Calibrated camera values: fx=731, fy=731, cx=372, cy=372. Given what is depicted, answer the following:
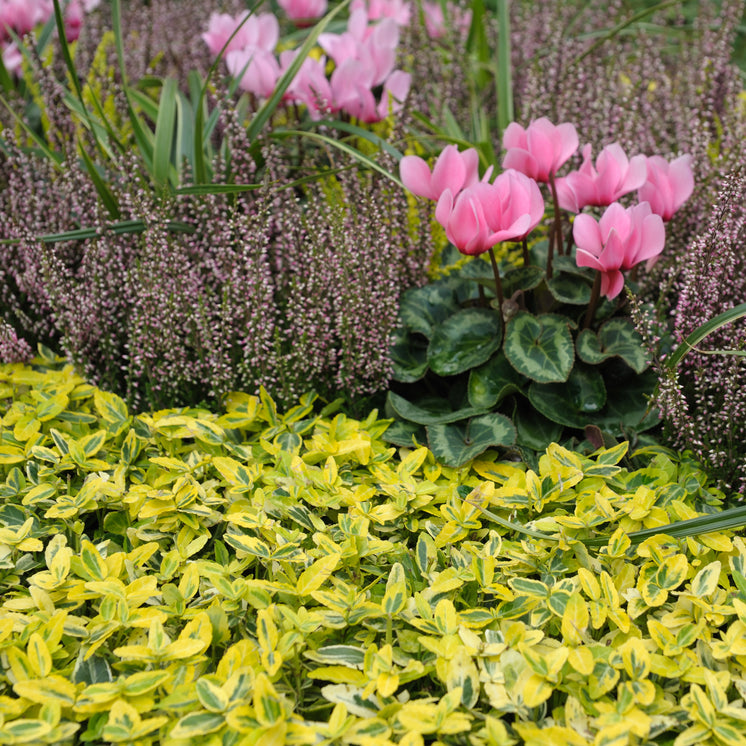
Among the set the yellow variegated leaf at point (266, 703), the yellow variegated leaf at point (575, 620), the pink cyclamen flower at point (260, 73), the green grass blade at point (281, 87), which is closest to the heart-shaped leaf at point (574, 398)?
the yellow variegated leaf at point (575, 620)

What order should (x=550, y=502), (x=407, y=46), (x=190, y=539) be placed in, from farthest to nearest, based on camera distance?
(x=407, y=46) → (x=550, y=502) → (x=190, y=539)

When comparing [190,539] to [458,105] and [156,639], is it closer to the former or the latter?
[156,639]

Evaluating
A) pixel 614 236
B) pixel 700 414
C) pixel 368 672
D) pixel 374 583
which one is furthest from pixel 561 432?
pixel 368 672

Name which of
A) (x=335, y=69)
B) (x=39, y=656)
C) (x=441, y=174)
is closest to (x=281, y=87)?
(x=335, y=69)

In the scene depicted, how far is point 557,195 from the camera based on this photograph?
2148 mm

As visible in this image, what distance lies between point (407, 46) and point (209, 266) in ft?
6.20

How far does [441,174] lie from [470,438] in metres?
0.73

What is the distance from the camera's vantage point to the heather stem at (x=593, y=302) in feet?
6.66

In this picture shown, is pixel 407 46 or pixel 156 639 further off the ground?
pixel 407 46

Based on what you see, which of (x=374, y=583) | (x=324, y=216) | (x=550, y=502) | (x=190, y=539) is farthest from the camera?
(x=324, y=216)

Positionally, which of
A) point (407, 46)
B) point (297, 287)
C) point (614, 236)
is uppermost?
point (407, 46)

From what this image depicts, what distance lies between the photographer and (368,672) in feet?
4.21

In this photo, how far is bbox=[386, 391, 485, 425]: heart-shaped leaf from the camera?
208cm

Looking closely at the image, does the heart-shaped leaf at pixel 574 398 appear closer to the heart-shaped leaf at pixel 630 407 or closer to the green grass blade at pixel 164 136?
the heart-shaped leaf at pixel 630 407
